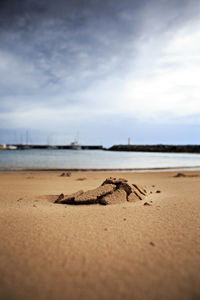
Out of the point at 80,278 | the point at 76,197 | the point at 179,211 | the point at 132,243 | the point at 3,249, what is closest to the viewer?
the point at 80,278

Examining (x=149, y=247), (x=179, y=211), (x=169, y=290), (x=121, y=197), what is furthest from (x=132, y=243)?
(x=121, y=197)

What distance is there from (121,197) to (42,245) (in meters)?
2.33

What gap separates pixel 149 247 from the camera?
6.75 feet

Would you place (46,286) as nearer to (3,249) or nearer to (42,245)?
(42,245)

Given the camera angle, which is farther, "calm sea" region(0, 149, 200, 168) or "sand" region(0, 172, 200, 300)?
"calm sea" region(0, 149, 200, 168)

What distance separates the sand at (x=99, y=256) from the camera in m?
1.44

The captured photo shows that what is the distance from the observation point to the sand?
4.72 feet

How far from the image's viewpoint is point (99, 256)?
6.14ft

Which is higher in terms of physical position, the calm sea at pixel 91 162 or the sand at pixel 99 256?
the sand at pixel 99 256

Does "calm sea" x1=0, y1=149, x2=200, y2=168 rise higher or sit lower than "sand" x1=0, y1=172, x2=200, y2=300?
lower

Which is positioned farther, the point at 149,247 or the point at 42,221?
the point at 42,221

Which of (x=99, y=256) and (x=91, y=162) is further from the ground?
(x=99, y=256)

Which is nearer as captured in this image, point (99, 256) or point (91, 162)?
point (99, 256)

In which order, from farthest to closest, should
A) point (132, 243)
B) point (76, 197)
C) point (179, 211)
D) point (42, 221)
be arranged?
point (76, 197) → point (179, 211) → point (42, 221) → point (132, 243)
